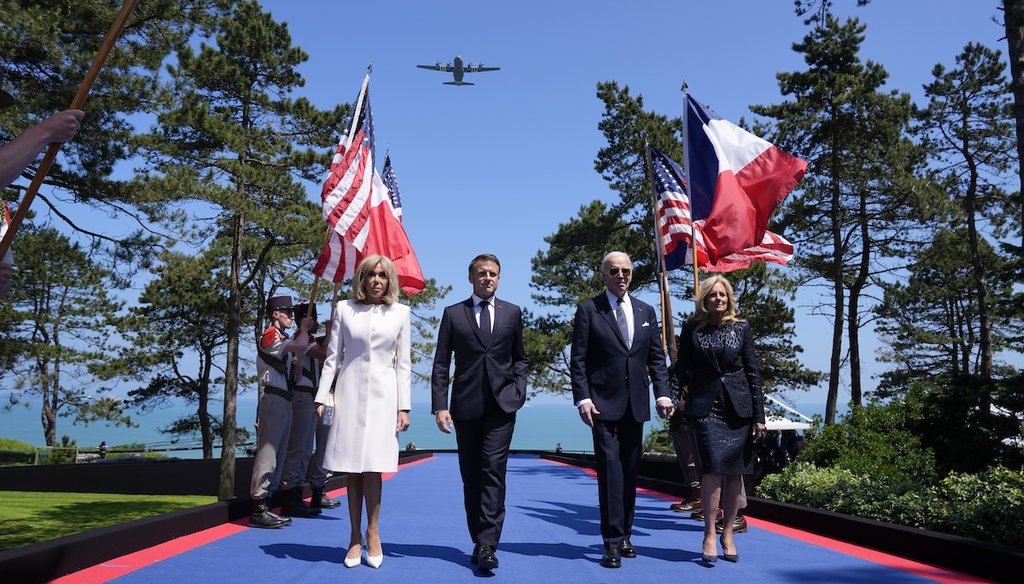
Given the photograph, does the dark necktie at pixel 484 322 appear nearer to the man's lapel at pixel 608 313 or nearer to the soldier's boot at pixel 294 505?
the man's lapel at pixel 608 313

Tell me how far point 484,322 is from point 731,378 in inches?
70.6

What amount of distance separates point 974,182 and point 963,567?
3200 cm

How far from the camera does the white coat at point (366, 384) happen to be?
514cm

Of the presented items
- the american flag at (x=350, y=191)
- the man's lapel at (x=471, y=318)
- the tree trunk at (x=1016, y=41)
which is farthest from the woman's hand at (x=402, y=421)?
the tree trunk at (x=1016, y=41)

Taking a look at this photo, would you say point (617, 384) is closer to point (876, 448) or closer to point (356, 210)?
point (356, 210)

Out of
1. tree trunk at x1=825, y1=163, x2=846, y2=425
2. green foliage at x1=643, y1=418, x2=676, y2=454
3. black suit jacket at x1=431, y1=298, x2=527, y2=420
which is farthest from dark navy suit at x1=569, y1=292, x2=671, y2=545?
green foliage at x1=643, y1=418, x2=676, y2=454

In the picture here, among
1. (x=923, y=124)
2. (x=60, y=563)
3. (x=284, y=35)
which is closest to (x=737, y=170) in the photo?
(x=60, y=563)

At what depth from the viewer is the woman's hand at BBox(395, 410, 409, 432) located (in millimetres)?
5167

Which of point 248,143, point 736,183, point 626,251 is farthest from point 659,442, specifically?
point 736,183

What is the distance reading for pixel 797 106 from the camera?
27.2 meters

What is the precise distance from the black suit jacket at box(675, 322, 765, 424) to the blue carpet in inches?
40.0

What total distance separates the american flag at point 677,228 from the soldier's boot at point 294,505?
211 inches

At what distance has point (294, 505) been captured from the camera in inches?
295

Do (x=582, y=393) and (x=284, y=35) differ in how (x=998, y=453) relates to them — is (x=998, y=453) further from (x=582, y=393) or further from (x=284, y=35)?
(x=284, y=35)
